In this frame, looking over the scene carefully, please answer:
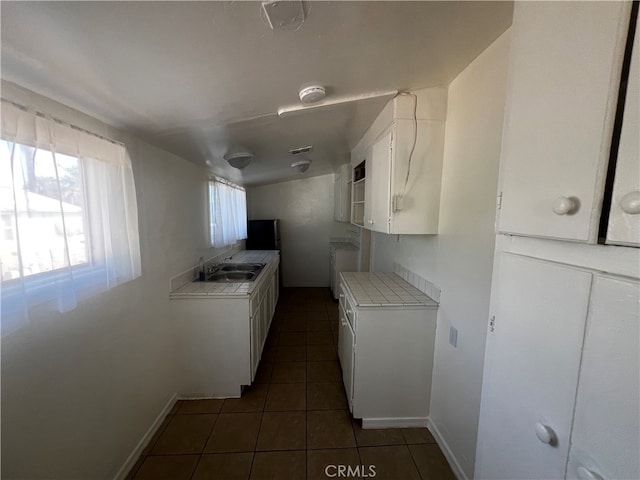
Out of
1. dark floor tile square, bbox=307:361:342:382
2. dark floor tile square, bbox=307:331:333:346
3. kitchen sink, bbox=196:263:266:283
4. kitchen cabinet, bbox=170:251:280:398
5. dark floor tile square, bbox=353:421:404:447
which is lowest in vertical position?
dark floor tile square, bbox=353:421:404:447

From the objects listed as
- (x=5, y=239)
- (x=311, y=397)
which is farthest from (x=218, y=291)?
(x=5, y=239)

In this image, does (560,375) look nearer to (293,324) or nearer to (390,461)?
(390,461)

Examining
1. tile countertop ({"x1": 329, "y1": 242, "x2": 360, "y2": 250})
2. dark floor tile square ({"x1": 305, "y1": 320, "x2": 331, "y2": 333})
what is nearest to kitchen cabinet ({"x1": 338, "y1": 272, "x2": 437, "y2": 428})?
dark floor tile square ({"x1": 305, "y1": 320, "x2": 331, "y2": 333})

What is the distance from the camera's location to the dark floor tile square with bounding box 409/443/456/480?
155 cm

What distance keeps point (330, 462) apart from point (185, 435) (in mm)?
1072

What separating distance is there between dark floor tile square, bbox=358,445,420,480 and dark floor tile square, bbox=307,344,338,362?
1.09 meters

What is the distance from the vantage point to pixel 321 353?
289 centimetres

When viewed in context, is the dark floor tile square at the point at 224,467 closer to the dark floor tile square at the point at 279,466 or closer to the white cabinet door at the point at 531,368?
the dark floor tile square at the point at 279,466

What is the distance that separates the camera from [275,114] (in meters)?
1.59

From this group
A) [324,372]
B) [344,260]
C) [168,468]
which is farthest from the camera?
[344,260]

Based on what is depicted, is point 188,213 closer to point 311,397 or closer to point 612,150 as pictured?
point 311,397

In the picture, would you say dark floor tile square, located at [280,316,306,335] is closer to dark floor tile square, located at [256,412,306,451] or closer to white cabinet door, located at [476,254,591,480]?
dark floor tile square, located at [256,412,306,451]

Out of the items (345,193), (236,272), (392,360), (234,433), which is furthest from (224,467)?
(345,193)

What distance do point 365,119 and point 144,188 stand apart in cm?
174
